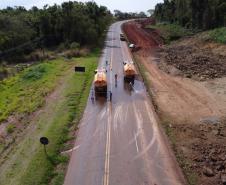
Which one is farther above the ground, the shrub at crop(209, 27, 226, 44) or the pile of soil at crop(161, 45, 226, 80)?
the shrub at crop(209, 27, 226, 44)

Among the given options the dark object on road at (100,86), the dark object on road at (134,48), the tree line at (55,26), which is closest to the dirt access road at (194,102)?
the dark object on road at (134,48)

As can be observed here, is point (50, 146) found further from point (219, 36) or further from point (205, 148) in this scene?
point (219, 36)

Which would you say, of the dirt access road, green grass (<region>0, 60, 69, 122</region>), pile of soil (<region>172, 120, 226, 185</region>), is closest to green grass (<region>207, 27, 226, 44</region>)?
the dirt access road

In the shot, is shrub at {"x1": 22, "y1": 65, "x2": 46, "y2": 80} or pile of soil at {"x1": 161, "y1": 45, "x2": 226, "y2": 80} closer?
pile of soil at {"x1": 161, "y1": 45, "x2": 226, "y2": 80}

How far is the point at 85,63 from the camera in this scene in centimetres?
6203

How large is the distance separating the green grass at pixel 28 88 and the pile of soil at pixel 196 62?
54.9 ft

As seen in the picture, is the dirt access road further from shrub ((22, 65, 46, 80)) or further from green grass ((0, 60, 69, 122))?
shrub ((22, 65, 46, 80))

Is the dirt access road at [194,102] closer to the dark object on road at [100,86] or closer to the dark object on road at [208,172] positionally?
the dark object on road at [208,172]

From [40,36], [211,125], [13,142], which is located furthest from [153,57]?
[13,142]

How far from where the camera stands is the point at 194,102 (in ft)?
130

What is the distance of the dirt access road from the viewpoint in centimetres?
2616

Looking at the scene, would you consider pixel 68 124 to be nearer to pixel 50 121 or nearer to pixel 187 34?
pixel 50 121

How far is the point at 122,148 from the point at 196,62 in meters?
31.9

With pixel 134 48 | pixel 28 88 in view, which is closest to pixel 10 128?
pixel 28 88
